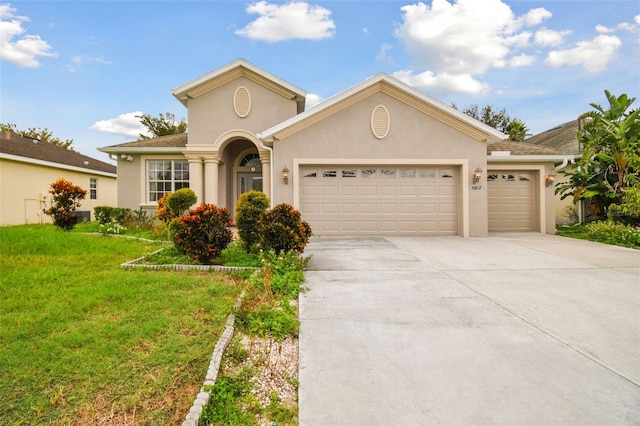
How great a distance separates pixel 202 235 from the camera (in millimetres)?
6707

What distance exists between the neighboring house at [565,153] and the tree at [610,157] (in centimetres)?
86

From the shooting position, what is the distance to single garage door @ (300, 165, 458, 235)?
11.3m

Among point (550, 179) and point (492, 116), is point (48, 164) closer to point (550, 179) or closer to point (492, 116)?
point (550, 179)

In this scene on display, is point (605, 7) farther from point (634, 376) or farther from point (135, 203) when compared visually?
point (135, 203)

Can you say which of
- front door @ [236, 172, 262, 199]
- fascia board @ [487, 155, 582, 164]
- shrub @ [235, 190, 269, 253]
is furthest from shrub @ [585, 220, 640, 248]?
front door @ [236, 172, 262, 199]

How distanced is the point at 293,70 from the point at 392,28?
5.85m

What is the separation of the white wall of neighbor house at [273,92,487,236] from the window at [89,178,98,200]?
16.1 meters

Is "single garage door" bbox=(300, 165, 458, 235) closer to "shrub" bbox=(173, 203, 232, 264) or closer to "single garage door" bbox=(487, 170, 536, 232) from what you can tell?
"single garage door" bbox=(487, 170, 536, 232)

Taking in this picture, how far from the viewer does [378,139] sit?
11062mm

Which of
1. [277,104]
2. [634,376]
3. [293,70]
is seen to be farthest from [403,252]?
[293,70]

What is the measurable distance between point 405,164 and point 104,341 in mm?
9933

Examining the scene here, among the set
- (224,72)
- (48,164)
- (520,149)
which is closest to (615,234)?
(520,149)

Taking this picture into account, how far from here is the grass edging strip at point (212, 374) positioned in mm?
2198

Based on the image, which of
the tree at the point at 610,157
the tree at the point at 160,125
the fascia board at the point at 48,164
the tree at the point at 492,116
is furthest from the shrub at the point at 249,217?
the tree at the point at 492,116
